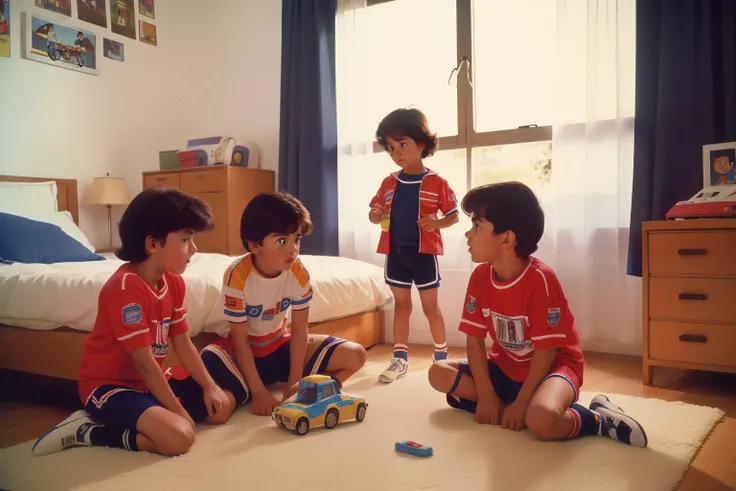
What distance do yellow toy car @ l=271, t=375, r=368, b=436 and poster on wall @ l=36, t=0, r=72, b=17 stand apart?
3.20 metres

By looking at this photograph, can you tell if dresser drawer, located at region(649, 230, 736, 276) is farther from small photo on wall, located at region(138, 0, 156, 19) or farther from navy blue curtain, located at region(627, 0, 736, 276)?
small photo on wall, located at region(138, 0, 156, 19)

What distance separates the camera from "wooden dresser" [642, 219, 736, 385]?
2094 mm

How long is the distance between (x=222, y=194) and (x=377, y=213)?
1.62 metres

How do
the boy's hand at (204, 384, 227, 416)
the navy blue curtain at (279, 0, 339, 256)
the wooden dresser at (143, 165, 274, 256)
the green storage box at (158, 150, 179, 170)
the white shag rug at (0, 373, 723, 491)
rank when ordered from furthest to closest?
the green storage box at (158, 150, 179, 170) < the wooden dresser at (143, 165, 274, 256) < the navy blue curtain at (279, 0, 339, 256) < the boy's hand at (204, 384, 227, 416) < the white shag rug at (0, 373, 723, 491)

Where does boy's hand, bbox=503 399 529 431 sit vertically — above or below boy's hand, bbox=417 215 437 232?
below

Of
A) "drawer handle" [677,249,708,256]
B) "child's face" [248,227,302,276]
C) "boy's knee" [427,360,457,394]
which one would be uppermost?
"child's face" [248,227,302,276]

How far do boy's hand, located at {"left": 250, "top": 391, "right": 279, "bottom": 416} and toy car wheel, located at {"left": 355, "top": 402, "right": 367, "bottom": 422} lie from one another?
0.26 metres

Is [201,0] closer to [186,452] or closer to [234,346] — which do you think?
[234,346]

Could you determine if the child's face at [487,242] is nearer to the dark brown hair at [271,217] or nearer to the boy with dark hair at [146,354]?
the dark brown hair at [271,217]

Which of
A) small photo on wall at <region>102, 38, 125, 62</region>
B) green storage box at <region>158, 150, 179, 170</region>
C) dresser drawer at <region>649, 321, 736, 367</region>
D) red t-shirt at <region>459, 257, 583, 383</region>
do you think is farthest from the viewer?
green storage box at <region>158, 150, 179, 170</region>

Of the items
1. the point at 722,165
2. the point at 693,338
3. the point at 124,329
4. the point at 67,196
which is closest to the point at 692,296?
the point at 693,338

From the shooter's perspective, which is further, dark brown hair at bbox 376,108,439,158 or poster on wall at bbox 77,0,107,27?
poster on wall at bbox 77,0,107,27

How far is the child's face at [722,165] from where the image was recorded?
Result: 2357 millimetres

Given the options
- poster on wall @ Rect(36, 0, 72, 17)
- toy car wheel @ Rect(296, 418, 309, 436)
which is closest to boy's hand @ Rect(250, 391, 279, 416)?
toy car wheel @ Rect(296, 418, 309, 436)
